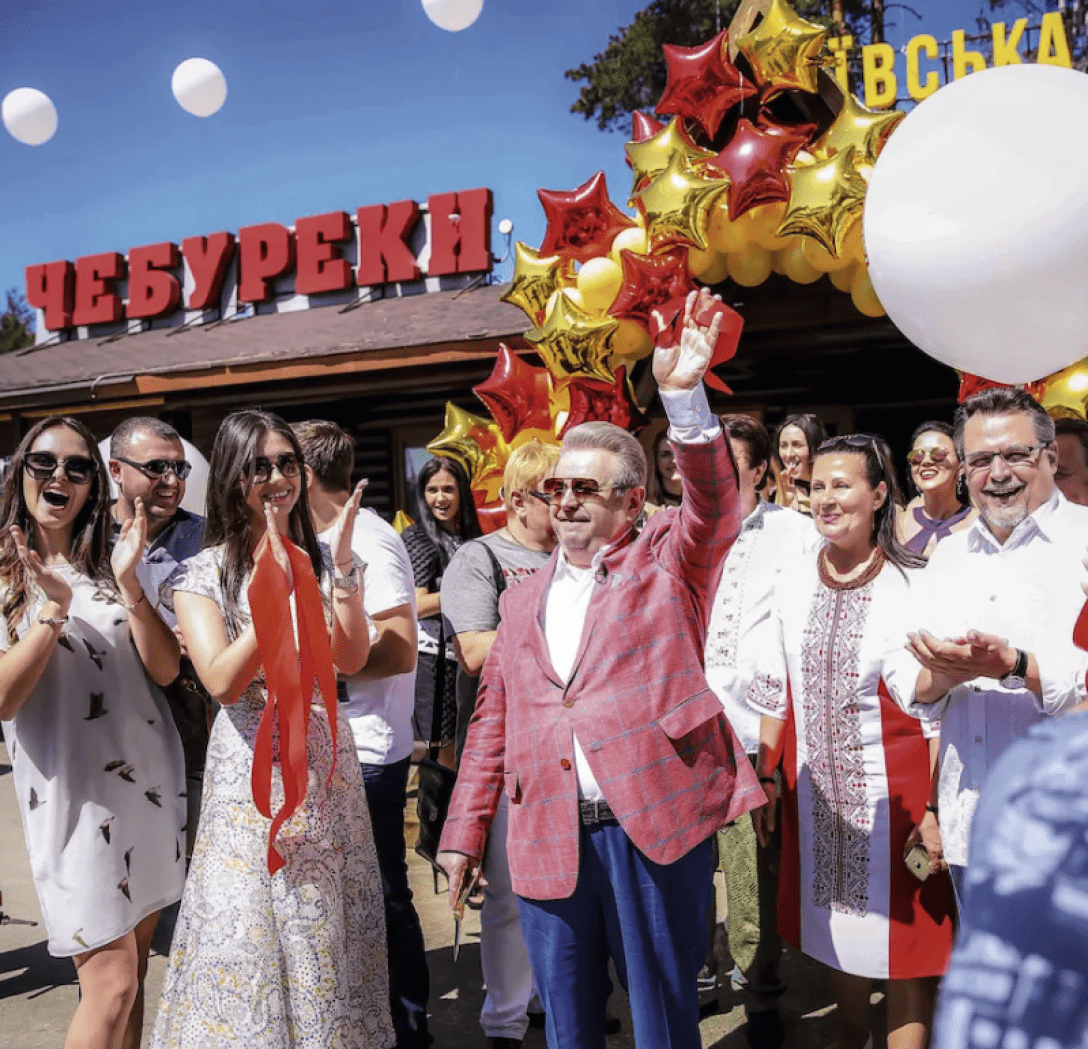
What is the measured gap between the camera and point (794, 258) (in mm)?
5277

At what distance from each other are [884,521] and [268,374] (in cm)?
809

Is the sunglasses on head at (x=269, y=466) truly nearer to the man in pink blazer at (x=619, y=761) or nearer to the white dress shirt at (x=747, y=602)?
the man in pink blazer at (x=619, y=761)

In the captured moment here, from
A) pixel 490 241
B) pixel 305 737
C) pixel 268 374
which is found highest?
pixel 490 241

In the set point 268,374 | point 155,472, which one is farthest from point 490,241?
point 155,472

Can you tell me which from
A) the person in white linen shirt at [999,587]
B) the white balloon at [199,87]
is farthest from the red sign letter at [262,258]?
the person in white linen shirt at [999,587]

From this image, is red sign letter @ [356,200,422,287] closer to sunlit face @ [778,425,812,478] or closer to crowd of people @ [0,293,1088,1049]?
sunlit face @ [778,425,812,478]

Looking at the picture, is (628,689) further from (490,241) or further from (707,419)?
(490,241)

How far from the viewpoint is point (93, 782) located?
254 cm

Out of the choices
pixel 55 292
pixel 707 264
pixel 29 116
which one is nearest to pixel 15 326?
pixel 55 292

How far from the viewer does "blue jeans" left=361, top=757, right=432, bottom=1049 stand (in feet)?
10.4

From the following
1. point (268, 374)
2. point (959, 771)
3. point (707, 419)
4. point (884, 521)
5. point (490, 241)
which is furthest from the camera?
point (490, 241)

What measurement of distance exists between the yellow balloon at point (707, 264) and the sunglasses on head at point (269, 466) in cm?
321

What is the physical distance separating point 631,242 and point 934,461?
1.94 metres

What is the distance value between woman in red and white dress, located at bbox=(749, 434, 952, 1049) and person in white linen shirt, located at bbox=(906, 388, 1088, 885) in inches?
6.7
